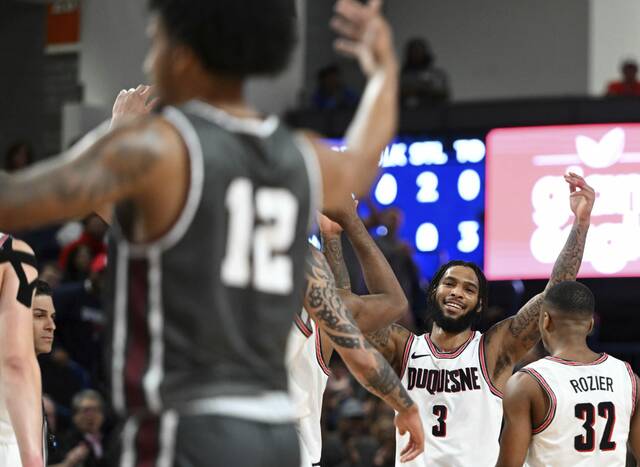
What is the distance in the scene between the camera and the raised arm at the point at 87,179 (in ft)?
8.41

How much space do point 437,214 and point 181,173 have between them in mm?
11767

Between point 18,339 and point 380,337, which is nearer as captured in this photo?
point 18,339

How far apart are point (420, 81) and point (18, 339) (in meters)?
11.0

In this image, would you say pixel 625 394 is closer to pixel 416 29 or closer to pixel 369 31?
pixel 369 31

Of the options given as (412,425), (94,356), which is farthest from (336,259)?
(94,356)

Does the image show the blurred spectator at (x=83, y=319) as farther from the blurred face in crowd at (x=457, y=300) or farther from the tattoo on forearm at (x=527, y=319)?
the tattoo on forearm at (x=527, y=319)

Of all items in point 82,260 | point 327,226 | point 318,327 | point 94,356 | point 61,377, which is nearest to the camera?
point 318,327

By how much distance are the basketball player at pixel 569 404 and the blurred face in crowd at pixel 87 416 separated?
15.4ft

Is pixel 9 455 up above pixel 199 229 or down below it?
below

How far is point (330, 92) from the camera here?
15.9 m

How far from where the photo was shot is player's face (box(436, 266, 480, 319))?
648cm

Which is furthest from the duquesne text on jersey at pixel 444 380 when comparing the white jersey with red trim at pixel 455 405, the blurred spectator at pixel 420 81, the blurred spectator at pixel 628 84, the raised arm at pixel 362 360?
the blurred spectator at pixel 628 84

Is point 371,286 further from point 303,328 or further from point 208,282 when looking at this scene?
point 208,282

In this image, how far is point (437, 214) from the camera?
14.3 meters
